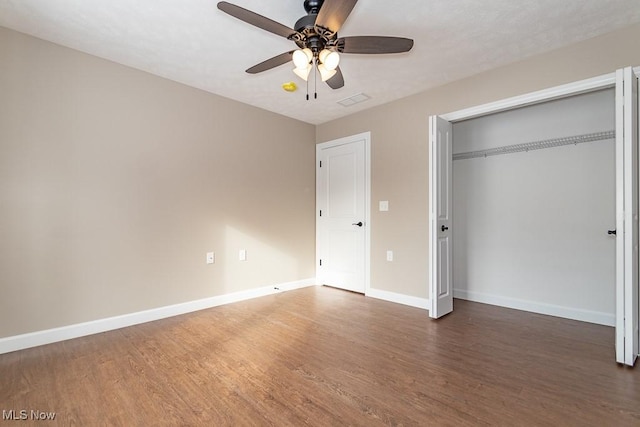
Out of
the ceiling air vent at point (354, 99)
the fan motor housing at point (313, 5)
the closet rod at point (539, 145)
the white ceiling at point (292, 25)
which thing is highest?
the white ceiling at point (292, 25)

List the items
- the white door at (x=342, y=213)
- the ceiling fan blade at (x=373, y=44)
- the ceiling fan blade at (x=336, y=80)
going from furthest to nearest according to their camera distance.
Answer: the white door at (x=342, y=213) < the ceiling fan blade at (x=336, y=80) < the ceiling fan blade at (x=373, y=44)

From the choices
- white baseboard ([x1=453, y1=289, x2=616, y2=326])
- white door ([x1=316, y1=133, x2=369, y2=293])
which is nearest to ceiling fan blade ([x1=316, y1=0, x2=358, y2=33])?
white door ([x1=316, y1=133, x2=369, y2=293])

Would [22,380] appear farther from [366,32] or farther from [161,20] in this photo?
[366,32]

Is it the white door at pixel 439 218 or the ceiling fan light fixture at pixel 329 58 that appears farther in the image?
the white door at pixel 439 218

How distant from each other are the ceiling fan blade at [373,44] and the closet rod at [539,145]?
90.4 inches

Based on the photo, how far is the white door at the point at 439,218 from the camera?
3088mm

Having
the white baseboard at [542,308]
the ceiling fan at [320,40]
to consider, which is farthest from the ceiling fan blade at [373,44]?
the white baseboard at [542,308]

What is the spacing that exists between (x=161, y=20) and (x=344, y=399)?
2845mm

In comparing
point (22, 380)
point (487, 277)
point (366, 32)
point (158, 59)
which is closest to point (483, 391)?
point (487, 277)

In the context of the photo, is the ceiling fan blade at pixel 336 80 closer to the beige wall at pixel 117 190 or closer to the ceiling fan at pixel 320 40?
the ceiling fan at pixel 320 40

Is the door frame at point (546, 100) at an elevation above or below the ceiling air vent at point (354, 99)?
below

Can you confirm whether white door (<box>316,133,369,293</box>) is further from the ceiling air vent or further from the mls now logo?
the mls now logo

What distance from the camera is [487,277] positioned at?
3752 millimetres

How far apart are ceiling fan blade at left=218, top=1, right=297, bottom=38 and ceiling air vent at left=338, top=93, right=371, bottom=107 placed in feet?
6.07
